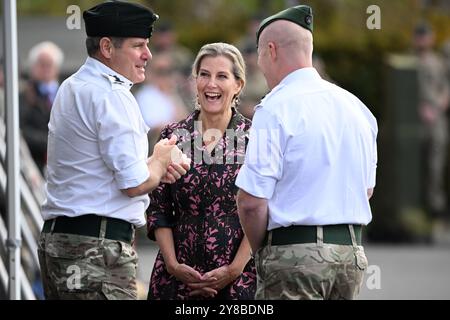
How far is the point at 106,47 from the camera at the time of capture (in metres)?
6.12

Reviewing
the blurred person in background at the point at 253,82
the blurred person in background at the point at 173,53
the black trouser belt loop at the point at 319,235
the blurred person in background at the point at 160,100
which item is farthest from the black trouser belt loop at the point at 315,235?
the blurred person in background at the point at 253,82

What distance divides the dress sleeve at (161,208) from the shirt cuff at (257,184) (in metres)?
1.17

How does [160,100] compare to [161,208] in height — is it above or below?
below

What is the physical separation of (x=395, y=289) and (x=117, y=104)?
→ 670 cm

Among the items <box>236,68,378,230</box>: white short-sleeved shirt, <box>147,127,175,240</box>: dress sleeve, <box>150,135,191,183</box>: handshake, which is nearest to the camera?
<box>236,68,378,230</box>: white short-sleeved shirt

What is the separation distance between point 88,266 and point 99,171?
1.44 feet

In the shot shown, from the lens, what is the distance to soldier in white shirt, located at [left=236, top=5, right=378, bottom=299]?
568 centimetres

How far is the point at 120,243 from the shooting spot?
6.04 m

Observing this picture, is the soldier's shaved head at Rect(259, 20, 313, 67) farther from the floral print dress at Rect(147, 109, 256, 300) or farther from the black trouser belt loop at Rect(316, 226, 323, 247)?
the floral print dress at Rect(147, 109, 256, 300)

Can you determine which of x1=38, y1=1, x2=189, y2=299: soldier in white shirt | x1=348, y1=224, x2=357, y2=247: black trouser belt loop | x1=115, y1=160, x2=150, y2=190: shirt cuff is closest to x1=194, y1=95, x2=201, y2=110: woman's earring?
x1=38, y1=1, x2=189, y2=299: soldier in white shirt

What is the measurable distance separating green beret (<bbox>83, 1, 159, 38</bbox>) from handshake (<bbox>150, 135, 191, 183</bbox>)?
0.53 m

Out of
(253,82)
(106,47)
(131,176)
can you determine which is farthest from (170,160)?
(253,82)

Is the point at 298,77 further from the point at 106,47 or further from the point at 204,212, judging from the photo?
the point at 204,212
